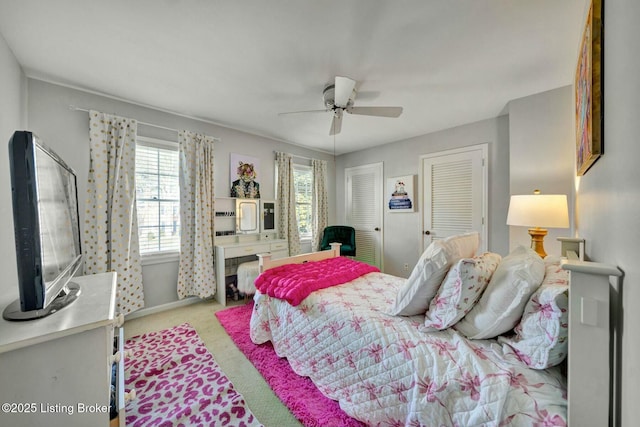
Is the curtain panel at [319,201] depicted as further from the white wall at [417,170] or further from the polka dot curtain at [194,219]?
the polka dot curtain at [194,219]

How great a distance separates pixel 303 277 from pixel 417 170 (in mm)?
2861

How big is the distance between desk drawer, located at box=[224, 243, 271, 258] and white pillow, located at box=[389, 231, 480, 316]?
237cm

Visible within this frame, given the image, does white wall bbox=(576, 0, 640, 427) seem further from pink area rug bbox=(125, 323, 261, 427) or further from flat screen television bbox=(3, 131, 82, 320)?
flat screen television bbox=(3, 131, 82, 320)

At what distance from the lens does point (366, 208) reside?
4.73m

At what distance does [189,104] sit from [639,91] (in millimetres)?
3311

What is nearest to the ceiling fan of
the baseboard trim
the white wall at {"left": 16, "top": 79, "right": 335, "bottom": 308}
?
the white wall at {"left": 16, "top": 79, "right": 335, "bottom": 308}

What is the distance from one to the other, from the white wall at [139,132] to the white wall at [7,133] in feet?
0.14

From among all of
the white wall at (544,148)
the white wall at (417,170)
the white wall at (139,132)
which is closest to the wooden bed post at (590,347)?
the white wall at (544,148)

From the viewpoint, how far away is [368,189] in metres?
4.68

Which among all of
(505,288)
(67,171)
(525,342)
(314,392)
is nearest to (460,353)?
(525,342)

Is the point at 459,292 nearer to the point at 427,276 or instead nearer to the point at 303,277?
the point at 427,276

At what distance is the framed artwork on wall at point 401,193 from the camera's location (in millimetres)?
3971

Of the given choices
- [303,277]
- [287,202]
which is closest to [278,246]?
[287,202]

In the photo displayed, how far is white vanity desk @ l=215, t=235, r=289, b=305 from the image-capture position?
3185 millimetres
